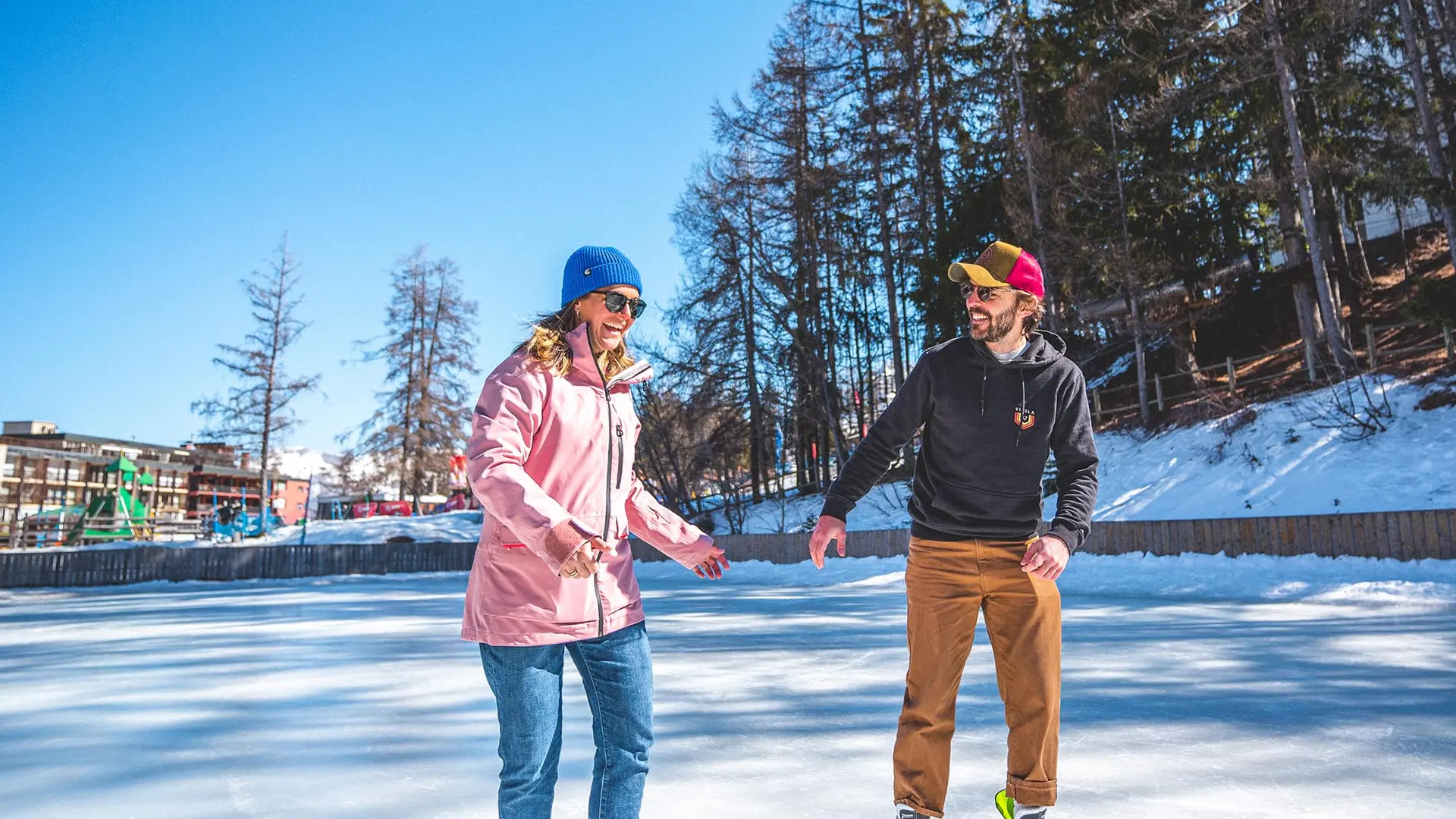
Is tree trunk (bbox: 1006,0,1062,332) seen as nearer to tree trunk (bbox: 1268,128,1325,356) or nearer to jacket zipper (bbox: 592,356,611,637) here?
tree trunk (bbox: 1268,128,1325,356)

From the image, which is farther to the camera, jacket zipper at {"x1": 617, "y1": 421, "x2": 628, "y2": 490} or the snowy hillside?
the snowy hillside

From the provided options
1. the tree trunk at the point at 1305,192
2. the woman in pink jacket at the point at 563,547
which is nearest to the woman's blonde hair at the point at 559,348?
the woman in pink jacket at the point at 563,547

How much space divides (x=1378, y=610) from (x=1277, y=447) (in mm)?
7203

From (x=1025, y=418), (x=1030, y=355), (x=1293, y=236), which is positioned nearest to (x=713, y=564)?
(x=1025, y=418)

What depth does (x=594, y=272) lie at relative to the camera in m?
2.16

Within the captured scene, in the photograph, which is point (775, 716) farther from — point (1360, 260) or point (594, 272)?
point (1360, 260)

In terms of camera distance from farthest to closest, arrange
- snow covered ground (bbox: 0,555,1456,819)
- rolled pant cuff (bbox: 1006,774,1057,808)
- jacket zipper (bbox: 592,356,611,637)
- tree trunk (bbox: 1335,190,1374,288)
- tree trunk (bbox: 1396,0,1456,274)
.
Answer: tree trunk (bbox: 1335,190,1374,288) < tree trunk (bbox: 1396,0,1456,274) < snow covered ground (bbox: 0,555,1456,819) < rolled pant cuff (bbox: 1006,774,1057,808) < jacket zipper (bbox: 592,356,611,637)

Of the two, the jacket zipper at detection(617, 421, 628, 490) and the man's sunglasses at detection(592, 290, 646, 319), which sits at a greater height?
the man's sunglasses at detection(592, 290, 646, 319)

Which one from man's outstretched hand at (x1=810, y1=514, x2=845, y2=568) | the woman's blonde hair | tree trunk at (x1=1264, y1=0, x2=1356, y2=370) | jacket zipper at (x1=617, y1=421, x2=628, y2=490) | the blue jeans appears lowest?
the blue jeans

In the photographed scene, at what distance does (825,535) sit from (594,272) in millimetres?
929

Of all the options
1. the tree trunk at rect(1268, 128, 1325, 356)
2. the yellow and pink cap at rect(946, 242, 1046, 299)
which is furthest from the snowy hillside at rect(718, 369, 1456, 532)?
the yellow and pink cap at rect(946, 242, 1046, 299)

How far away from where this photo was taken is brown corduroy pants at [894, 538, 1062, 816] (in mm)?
2221

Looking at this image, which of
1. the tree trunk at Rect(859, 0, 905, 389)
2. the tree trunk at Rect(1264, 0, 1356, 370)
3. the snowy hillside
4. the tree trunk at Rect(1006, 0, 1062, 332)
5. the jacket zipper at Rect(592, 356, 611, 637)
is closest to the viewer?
the jacket zipper at Rect(592, 356, 611, 637)

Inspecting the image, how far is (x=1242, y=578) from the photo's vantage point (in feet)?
32.8
